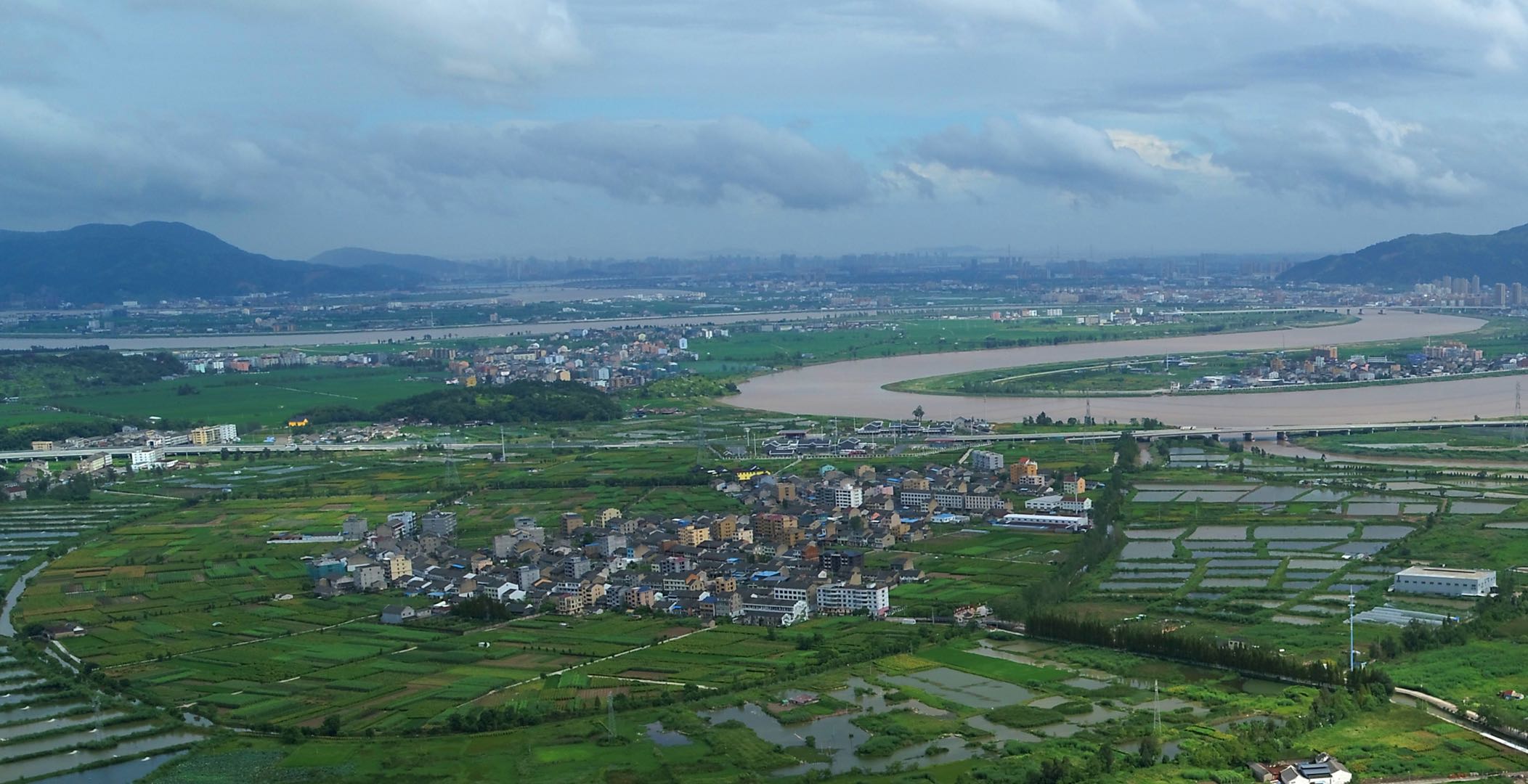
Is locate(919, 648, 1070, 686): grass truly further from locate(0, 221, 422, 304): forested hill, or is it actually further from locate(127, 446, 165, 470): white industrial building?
locate(0, 221, 422, 304): forested hill

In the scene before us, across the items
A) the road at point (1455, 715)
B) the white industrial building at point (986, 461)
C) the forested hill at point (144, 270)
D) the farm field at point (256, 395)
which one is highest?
the forested hill at point (144, 270)

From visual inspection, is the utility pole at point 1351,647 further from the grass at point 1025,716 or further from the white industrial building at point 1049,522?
the white industrial building at point 1049,522

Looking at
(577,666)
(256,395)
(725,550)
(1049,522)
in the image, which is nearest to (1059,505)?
(1049,522)

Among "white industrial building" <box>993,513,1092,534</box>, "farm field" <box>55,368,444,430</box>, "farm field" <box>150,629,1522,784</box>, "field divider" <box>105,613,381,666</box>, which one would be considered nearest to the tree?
"farm field" <box>150,629,1522,784</box>

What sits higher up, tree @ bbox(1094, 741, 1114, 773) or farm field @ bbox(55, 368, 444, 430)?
farm field @ bbox(55, 368, 444, 430)

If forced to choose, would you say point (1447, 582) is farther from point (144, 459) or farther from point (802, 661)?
point (144, 459)

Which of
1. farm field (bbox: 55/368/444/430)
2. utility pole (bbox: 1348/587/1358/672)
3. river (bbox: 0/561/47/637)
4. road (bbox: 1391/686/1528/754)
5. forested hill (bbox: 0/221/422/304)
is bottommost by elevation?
road (bbox: 1391/686/1528/754)

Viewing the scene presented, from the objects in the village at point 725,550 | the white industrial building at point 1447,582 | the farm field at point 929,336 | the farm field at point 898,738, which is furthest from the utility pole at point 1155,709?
the farm field at point 929,336

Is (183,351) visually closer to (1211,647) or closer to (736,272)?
(1211,647)
